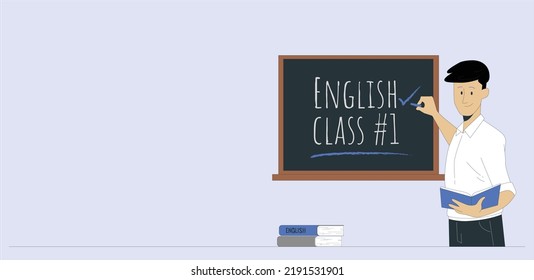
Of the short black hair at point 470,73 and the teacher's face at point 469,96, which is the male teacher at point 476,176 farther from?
the short black hair at point 470,73

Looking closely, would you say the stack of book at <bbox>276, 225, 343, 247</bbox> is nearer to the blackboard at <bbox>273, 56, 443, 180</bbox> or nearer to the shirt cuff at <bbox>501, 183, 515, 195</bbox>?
the blackboard at <bbox>273, 56, 443, 180</bbox>

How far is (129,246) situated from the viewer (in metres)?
7.19

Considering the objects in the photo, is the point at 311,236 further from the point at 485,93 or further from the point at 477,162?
the point at 485,93

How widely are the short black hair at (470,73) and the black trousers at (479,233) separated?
109 cm

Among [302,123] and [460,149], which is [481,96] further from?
[302,123]

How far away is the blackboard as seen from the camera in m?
7.59

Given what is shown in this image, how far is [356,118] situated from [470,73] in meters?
1.00

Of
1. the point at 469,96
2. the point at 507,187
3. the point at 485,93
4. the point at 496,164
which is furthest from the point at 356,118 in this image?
the point at 507,187

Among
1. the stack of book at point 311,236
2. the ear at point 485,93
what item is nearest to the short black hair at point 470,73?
the ear at point 485,93

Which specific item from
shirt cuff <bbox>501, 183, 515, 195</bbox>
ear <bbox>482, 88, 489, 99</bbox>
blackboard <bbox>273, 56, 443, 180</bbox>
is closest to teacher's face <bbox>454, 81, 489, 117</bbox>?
ear <bbox>482, 88, 489, 99</bbox>

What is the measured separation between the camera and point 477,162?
6.98 metres

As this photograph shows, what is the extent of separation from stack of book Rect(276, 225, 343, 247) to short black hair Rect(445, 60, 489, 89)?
4.89ft

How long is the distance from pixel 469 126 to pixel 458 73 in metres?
0.44
